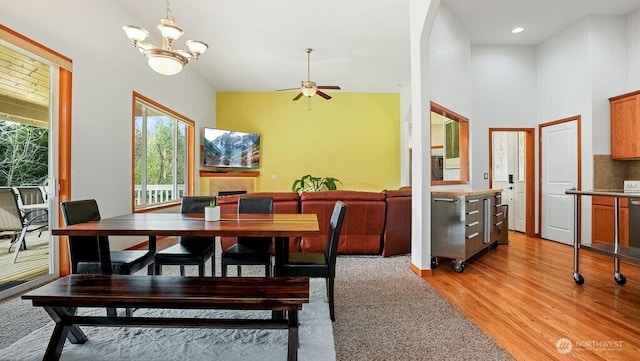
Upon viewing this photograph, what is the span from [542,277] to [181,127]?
6.53 m

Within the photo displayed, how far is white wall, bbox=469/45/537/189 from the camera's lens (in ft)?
18.7

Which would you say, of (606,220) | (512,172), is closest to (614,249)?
(606,220)

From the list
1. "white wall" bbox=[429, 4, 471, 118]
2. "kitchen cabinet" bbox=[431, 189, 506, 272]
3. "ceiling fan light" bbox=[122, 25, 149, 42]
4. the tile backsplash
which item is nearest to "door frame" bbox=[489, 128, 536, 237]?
the tile backsplash

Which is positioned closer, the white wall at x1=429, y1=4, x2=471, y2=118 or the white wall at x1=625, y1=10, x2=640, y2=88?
the white wall at x1=429, y1=4, x2=471, y2=118

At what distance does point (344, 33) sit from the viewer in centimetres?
505

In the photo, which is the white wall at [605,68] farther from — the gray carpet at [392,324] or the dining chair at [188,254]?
the dining chair at [188,254]

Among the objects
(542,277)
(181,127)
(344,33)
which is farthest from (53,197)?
(542,277)

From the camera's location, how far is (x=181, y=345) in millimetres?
2008

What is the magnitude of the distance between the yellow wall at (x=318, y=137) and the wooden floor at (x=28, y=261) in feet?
16.4

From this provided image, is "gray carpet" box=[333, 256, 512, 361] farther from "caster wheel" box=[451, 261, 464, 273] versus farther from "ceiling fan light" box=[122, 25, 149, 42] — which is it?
"ceiling fan light" box=[122, 25, 149, 42]

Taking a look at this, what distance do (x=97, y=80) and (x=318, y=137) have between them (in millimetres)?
5129

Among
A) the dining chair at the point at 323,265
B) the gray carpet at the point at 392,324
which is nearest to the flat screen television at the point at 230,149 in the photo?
the gray carpet at the point at 392,324

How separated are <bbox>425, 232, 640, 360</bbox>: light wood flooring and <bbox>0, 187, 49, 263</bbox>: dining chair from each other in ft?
13.4

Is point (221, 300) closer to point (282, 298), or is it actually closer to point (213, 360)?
point (282, 298)
